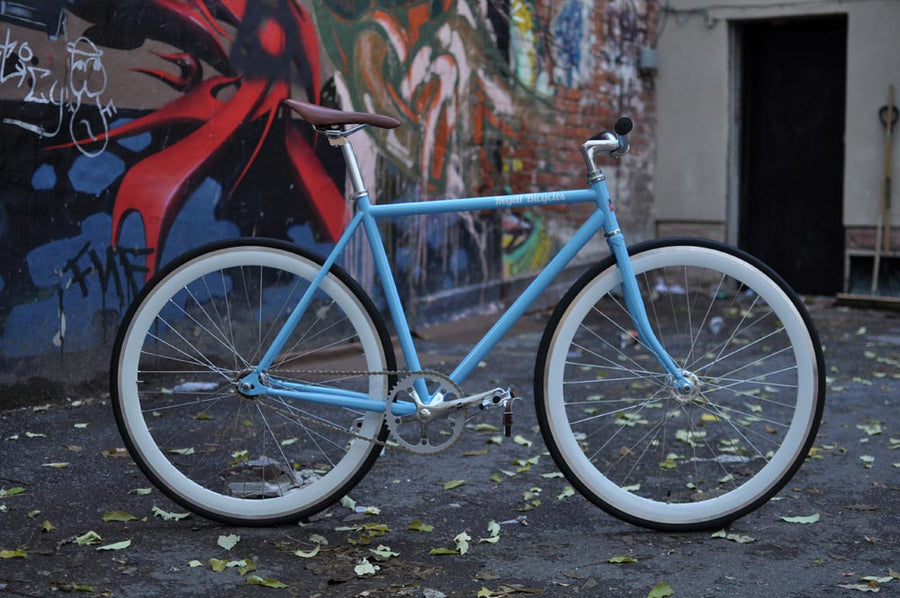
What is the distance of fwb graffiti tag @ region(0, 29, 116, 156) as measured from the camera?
4.69 m

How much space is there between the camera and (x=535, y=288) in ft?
11.2

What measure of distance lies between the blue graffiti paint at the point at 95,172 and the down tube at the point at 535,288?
7.85 ft

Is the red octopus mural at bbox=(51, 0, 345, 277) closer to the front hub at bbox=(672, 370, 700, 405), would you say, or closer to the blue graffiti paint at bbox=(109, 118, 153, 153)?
the blue graffiti paint at bbox=(109, 118, 153, 153)

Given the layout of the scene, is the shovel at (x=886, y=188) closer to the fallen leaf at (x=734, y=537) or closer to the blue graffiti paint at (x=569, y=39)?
the blue graffiti paint at (x=569, y=39)

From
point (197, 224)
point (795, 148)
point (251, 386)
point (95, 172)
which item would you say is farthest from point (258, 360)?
point (795, 148)

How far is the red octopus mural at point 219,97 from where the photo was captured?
17.5ft

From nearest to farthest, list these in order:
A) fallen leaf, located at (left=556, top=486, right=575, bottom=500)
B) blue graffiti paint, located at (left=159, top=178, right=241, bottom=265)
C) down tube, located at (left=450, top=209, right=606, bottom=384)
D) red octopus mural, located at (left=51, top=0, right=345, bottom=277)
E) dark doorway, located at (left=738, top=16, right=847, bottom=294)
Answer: down tube, located at (left=450, top=209, right=606, bottom=384) < fallen leaf, located at (left=556, top=486, right=575, bottom=500) < red octopus mural, located at (left=51, top=0, right=345, bottom=277) < blue graffiti paint, located at (left=159, top=178, right=241, bottom=265) < dark doorway, located at (left=738, top=16, right=847, bottom=294)

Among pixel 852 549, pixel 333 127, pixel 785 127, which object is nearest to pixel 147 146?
pixel 333 127

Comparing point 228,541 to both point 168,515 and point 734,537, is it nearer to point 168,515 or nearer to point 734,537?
→ point 168,515

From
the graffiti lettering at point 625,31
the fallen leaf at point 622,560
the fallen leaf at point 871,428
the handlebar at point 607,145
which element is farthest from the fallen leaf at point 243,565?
the graffiti lettering at point 625,31

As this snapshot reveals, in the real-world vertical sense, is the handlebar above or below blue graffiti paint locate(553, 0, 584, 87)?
below

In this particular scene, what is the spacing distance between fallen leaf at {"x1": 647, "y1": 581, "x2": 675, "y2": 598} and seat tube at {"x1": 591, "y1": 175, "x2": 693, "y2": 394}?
2.01 feet

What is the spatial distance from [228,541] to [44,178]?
231cm

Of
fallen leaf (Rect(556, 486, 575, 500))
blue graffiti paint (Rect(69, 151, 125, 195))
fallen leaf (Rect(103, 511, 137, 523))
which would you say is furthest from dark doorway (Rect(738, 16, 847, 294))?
fallen leaf (Rect(103, 511, 137, 523))
